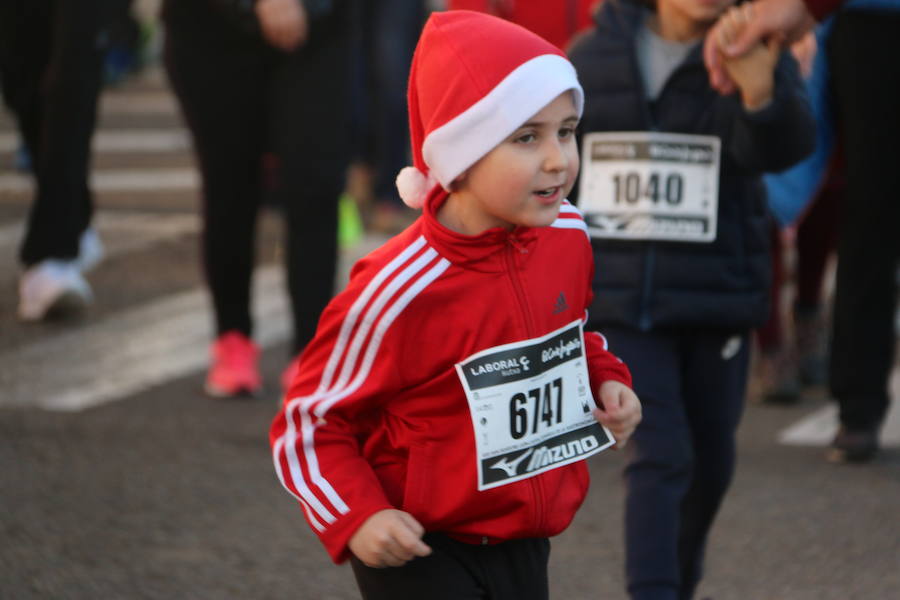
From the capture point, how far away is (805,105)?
12.2ft

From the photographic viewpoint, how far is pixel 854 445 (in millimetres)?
5387

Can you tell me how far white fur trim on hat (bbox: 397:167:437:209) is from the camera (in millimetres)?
2889

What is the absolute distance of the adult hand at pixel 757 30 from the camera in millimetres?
3572

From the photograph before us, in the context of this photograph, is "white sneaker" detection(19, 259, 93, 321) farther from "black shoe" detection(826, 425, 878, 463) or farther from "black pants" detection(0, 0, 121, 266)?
"black shoe" detection(826, 425, 878, 463)

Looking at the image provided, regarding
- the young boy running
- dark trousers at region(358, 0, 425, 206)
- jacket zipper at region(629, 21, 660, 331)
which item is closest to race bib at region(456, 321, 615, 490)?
the young boy running

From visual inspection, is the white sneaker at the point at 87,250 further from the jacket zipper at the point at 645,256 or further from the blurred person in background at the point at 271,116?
the jacket zipper at the point at 645,256

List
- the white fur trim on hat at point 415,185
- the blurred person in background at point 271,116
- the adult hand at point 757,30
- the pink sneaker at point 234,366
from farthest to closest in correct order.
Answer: the pink sneaker at point 234,366 → the blurred person in background at point 271,116 → the adult hand at point 757,30 → the white fur trim on hat at point 415,185

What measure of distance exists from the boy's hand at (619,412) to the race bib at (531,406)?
2 centimetres

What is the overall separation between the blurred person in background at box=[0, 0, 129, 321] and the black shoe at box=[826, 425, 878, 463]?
3.30 meters

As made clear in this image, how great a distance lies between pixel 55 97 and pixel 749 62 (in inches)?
Result: 156

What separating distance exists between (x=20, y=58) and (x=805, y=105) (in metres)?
4.41

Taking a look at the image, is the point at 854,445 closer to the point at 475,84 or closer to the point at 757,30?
Result: the point at 757,30

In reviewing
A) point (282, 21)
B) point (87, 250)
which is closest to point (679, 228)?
point (282, 21)

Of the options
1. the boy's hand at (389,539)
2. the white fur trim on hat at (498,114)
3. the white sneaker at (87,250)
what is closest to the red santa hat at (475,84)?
the white fur trim on hat at (498,114)
